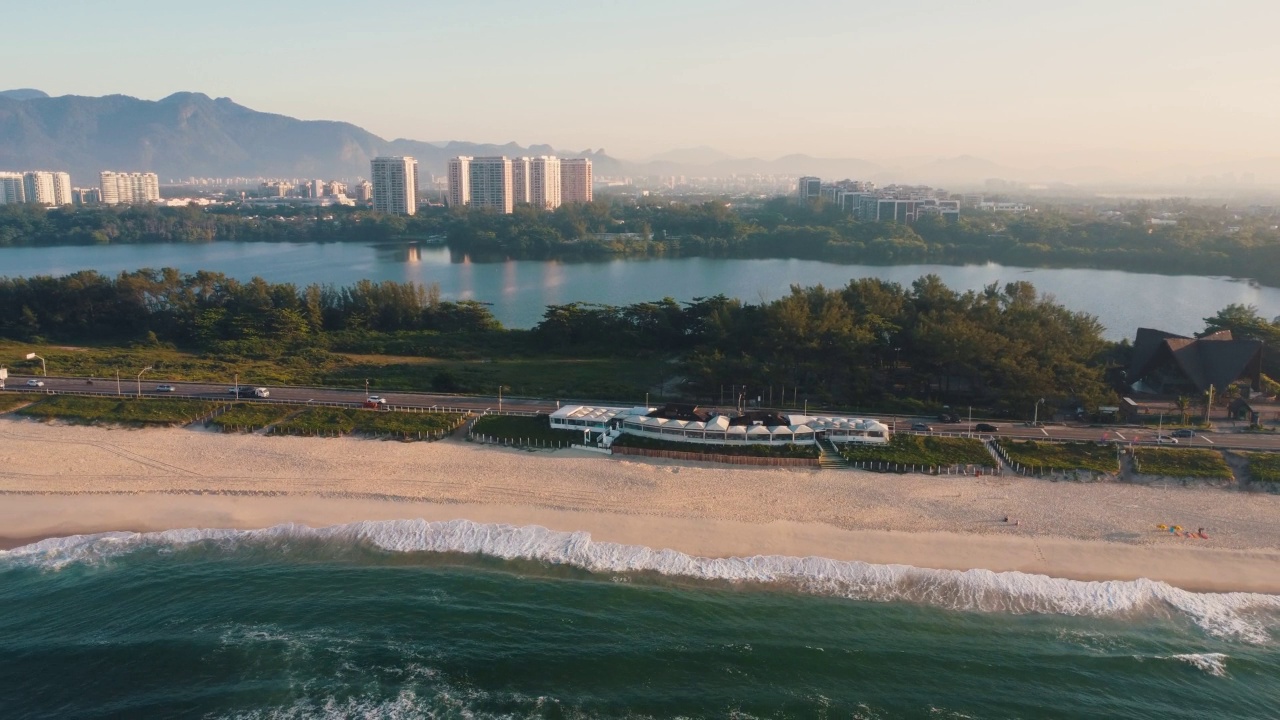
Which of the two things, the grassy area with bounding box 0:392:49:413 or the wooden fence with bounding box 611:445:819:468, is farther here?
the grassy area with bounding box 0:392:49:413

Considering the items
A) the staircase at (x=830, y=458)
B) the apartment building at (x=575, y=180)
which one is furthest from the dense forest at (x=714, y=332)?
the apartment building at (x=575, y=180)

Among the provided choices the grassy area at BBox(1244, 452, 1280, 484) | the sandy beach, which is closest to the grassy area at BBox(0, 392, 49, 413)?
the sandy beach

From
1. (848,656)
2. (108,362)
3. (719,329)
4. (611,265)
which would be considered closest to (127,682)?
(848,656)

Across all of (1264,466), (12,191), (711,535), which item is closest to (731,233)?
(1264,466)

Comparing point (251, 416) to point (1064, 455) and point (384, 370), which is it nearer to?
point (384, 370)

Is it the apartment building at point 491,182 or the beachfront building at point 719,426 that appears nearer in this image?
the beachfront building at point 719,426

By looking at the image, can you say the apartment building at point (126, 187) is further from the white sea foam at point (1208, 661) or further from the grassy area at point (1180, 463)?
the white sea foam at point (1208, 661)

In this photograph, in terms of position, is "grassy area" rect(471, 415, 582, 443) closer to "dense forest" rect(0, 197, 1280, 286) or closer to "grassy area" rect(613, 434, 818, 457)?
"grassy area" rect(613, 434, 818, 457)
